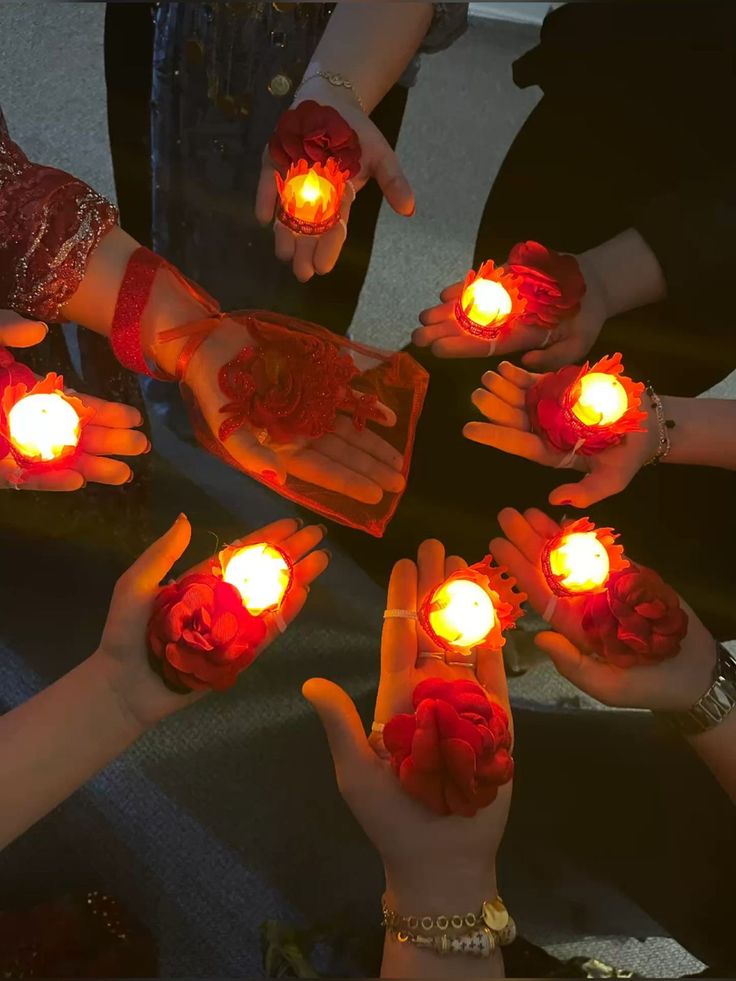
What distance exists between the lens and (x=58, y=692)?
1.15 m

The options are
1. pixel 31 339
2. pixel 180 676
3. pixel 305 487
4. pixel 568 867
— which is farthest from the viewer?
pixel 568 867

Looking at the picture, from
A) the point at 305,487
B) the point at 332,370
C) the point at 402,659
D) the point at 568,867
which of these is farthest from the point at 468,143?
the point at 568,867

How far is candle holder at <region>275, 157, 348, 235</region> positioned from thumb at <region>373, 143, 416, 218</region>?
0.10 meters

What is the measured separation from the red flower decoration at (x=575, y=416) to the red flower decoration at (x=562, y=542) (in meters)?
0.13

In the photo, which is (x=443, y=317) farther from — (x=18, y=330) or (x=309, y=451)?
(x=18, y=330)

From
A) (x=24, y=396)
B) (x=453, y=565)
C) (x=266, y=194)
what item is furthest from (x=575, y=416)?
(x=24, y=396)

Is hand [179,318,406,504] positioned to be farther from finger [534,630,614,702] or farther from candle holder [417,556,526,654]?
finger [534,630,614,702]

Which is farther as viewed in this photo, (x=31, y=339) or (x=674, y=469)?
(x=674, y=469)

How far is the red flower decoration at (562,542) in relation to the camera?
1230mm

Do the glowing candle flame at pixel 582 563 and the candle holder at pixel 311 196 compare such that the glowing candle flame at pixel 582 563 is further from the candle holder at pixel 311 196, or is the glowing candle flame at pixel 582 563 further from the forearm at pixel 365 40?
the forearm at pixel 365 40

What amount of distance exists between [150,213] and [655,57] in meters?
1.03

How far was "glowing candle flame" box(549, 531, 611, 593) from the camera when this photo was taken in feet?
4.01

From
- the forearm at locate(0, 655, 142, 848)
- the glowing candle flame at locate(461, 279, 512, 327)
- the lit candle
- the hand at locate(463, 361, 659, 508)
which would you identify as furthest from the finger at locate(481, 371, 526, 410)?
the forearm at locate(0, 655, 142, 848)

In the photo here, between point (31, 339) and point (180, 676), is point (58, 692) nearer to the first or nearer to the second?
point (180, 676)
